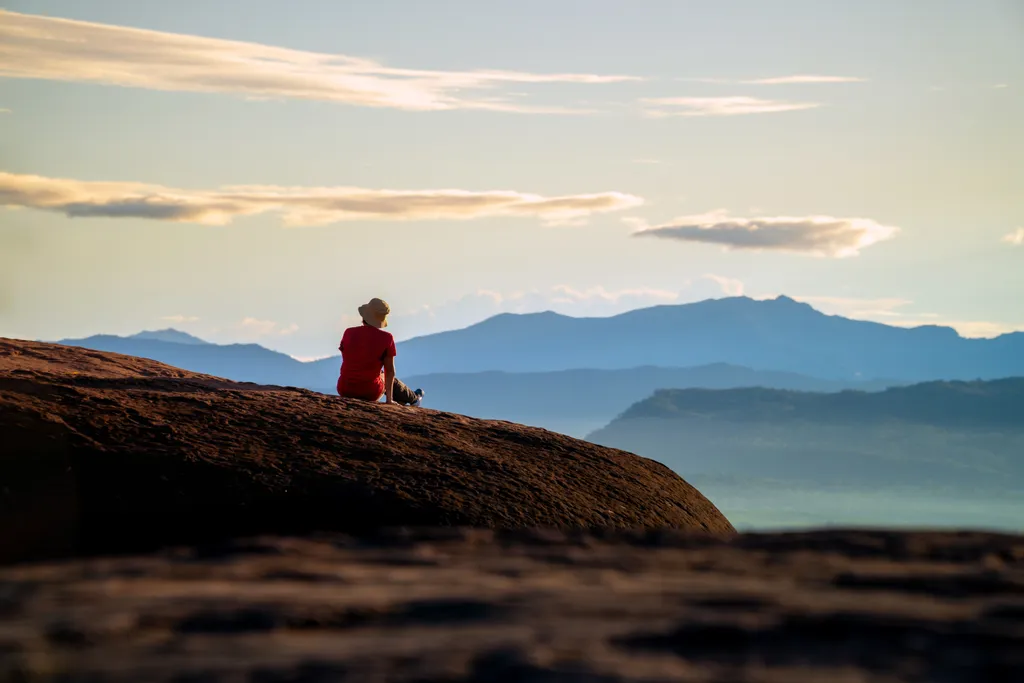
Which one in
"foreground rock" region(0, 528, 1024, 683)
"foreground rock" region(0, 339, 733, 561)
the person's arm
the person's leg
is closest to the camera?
"foreground rock" region(0, 528, 1024, 683)

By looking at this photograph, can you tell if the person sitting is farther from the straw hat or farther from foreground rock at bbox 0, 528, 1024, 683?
foreground rock at bbox 0, 528, 1024, 683

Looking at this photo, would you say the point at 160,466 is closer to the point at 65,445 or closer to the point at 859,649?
the point at 65,445

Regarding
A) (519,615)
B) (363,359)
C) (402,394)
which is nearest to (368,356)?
(363,359)

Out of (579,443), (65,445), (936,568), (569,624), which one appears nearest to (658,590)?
(569,624)

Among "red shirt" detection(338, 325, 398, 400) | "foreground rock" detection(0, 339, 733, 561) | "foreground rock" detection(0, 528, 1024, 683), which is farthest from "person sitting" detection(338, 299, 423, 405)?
"foreground rock" detection(0, 528, 1024, 683)

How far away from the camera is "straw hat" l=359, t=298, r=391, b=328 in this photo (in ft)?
45.2

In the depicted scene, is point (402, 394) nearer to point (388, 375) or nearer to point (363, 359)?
point (388, 375)

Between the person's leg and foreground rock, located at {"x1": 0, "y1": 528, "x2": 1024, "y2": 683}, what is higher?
the person's leg

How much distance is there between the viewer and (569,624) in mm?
4629

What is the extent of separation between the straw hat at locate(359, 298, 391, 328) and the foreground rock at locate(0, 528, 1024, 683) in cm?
738

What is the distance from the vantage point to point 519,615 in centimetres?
478

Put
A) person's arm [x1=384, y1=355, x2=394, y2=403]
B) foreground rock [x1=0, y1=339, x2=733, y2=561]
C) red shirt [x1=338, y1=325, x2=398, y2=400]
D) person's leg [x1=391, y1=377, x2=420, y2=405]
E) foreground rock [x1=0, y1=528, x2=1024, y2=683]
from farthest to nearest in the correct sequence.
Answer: person's leg [x1=391, y1=377, x2=420, y2=405] < person's arm [x1=384, y1=355, x2=394, y2=403] < red shirt [x1=338, y1=325, x2=398, y2=400] < foreground rock [x1=0, y1=339, x2=733, y2=561] < foreground rock [x1=0, y1=528, x2=1024, y2=683]

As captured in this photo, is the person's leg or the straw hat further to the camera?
the person's leg

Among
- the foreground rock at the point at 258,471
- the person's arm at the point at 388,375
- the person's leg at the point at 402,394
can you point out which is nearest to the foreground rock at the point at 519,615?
the foreground rock at the point at 258,471
